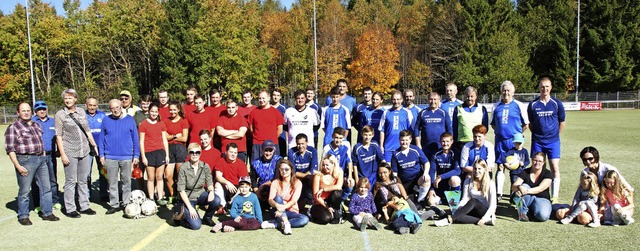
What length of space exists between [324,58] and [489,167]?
120 feet

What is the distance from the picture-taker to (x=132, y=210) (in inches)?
262

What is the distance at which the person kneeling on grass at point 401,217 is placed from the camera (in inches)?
227

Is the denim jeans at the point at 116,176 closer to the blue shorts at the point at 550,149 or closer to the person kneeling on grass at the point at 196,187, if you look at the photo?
the person kneeling on grass at the point at 196,187

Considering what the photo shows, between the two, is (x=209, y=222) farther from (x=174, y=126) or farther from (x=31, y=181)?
(x=31, y=181)

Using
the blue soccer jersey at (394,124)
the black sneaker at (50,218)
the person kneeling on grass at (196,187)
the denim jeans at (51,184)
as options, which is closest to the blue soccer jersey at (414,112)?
the blue soccer jersey at (394,124)

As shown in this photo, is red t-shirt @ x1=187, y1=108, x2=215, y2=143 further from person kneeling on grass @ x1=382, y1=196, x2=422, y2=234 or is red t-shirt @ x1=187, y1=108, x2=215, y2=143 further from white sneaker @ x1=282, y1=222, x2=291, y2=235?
person kneeling on grass @ x1=382, y1=196, x2=422, y2=234

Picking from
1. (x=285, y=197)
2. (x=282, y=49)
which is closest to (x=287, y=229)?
(x=285, y=197)

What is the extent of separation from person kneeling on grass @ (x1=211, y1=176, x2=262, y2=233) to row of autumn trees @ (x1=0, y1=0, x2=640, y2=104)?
33.3m

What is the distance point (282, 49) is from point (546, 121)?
38.1 meters

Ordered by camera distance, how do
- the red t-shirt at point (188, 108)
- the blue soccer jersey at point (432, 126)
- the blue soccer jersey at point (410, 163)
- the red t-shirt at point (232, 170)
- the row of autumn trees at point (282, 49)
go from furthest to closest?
the row of autumn trees at point (282, 49)
the red t-shirt at point (188, 108)
the blue soccer jersey at point (432, 126)
the blue soccer jersey at point (410, 163)
the red t-shirt at point (232, 170)

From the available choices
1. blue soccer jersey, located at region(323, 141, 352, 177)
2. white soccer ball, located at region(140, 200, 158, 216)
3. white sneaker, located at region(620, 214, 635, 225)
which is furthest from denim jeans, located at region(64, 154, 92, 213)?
white sneaker, located at region(620, 214, 635, 225)

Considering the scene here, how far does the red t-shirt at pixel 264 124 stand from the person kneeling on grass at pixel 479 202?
320 centimetres

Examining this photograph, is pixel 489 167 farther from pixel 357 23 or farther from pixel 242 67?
pixel 357 23

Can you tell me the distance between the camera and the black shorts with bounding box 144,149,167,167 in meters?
7.15
